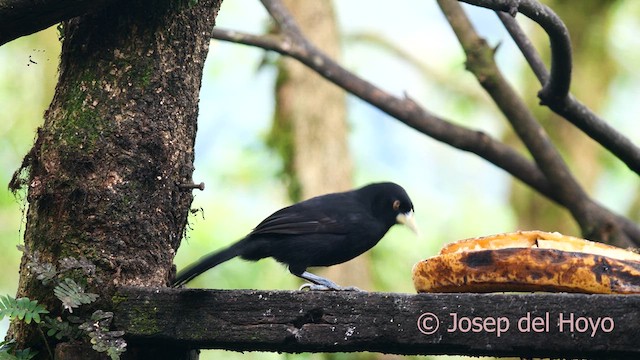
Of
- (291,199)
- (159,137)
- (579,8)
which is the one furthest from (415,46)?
(159,137)

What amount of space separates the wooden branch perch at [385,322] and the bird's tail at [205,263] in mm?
407

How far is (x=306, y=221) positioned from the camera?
366 centimetres

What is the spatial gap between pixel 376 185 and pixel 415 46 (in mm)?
9192

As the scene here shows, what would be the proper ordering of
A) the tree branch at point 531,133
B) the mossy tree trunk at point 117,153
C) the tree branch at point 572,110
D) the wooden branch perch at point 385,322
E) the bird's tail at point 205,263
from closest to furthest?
the wooden branch perch at point 385,322 < the mossy tree trunk at point 117,153 < the bird's tail at point 205,263 < the tree branch at point 572,110 < the tree branch at point 531,133

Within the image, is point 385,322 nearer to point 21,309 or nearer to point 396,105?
point 21,309

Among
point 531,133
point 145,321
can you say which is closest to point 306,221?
point 145,321

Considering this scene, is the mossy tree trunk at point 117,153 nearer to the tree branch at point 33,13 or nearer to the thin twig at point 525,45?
the tree branch at point 33,13

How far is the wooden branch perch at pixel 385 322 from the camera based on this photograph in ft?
7.75

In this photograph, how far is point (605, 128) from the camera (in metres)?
4.54

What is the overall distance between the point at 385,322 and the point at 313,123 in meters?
5.23

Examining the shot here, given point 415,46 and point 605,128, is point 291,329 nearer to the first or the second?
point 605,128

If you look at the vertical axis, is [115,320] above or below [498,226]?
below

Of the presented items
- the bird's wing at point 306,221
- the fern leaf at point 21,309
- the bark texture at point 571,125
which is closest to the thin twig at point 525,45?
the bird's wing at point 306,221

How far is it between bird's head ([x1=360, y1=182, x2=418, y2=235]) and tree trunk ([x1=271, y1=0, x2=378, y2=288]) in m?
3.26
